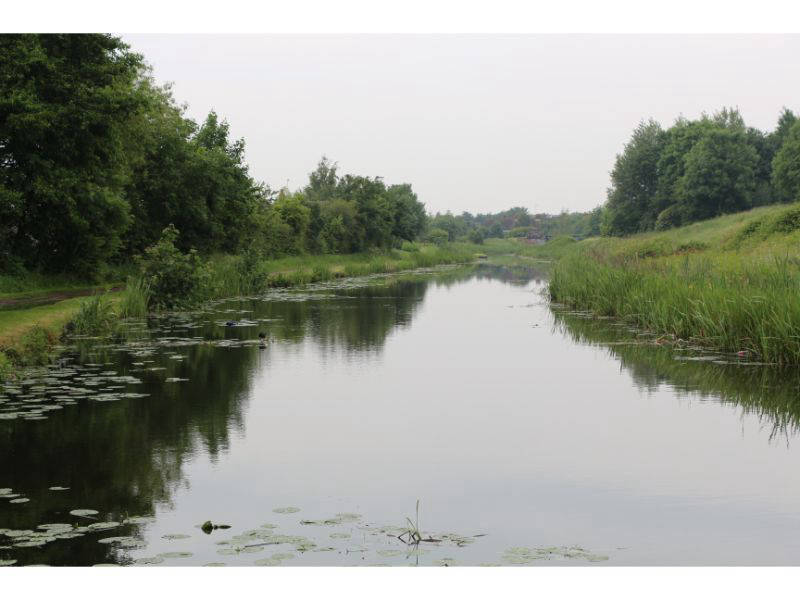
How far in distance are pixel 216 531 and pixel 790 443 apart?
7766 mm

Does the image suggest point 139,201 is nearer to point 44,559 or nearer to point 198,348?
point 198,348

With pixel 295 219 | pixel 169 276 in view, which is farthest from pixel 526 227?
pixel 169 276

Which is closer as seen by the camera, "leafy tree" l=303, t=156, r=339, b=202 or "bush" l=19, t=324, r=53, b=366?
"bush" l=19, t=324, r=53, b=366

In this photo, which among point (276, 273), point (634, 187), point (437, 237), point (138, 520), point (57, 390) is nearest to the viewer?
point (138, 520)

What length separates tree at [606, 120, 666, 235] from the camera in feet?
300

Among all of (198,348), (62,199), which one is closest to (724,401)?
(198,348)

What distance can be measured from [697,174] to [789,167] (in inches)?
421

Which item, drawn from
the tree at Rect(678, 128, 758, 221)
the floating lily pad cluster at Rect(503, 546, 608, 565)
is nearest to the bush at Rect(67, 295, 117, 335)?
the floating lily pad cluster at Rect(503, 546, 608, 565)

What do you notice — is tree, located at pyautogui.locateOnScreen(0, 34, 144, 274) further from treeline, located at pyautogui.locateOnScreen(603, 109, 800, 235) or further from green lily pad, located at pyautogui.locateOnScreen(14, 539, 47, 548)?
treeline, located at pyautogui.locateOnScreen(603, 109, 800, 235)

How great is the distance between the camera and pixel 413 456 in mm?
10797

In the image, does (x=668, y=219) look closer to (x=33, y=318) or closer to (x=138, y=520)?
(x=33, y=318)

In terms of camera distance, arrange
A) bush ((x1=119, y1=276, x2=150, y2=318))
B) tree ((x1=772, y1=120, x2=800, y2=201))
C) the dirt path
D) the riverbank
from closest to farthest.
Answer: the riverbank < the dirt path < bush ((x1=119, y1=276, x2=150, y2=318)) < tree ((x1=772, y1=120, x2=800, y2=201))

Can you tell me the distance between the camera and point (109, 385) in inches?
576

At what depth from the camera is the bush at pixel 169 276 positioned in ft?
89.9
